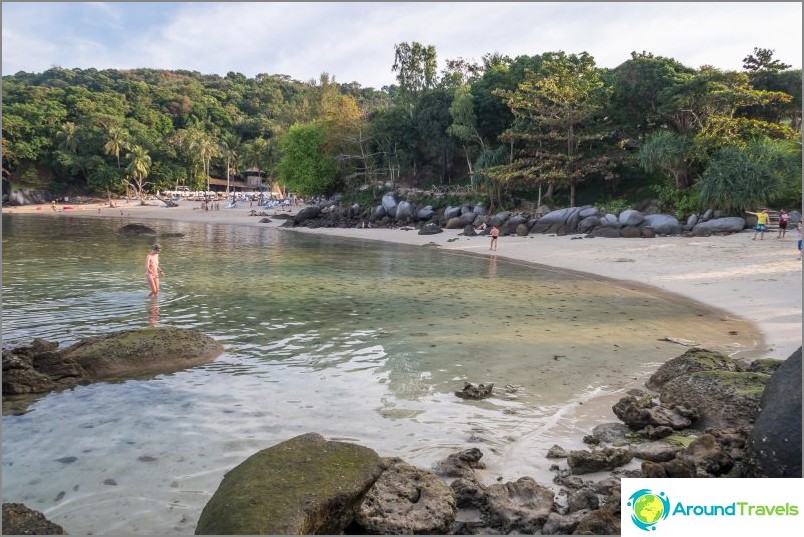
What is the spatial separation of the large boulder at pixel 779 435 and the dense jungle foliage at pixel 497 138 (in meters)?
28.3

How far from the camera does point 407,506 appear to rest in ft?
16.9

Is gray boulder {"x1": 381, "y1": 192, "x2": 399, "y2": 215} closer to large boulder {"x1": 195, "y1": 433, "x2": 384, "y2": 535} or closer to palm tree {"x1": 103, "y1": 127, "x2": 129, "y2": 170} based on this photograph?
large boulder {"x1": 195, "y1": 433, "x2": 384, "y2": 535}

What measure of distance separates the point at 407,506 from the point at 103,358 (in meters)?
6.87

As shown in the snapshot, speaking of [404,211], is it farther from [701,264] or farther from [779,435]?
[779,435]

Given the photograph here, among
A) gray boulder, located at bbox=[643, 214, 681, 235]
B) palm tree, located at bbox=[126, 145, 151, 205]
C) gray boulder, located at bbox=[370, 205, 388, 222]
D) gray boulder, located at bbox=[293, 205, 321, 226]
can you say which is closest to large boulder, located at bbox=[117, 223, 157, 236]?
gray boulder, located at bbox=[293, 205, 321, 226]

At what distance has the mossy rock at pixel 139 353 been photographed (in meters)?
9.66

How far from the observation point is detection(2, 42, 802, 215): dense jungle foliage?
32.9 meters

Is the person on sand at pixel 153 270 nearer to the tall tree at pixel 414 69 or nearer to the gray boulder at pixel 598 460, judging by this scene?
the gray boulder at pixel 598 460

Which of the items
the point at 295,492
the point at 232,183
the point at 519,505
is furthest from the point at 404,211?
the point at 232,183

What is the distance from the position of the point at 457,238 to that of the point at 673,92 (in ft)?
51.6

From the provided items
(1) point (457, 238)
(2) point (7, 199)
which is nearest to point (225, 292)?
(1) point (457, 238)

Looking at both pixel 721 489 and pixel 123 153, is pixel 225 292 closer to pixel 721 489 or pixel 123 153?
pixel 721 489

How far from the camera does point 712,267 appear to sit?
2119cm

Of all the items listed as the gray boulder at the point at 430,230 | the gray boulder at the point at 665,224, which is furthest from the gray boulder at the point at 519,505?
the gray boulder at the point at 430,230
